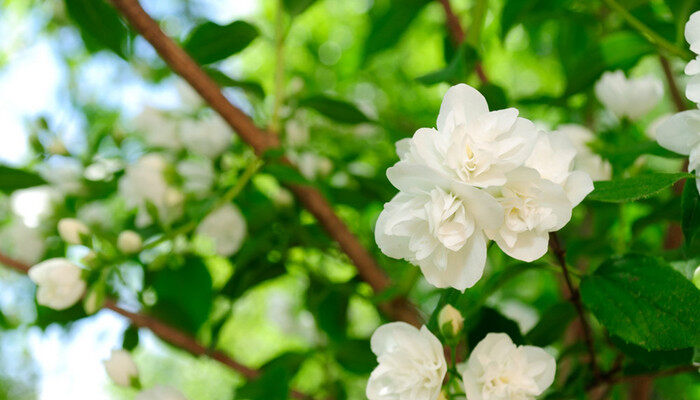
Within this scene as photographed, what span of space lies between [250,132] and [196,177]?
170 mm

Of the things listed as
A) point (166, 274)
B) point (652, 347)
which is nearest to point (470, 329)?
point (652, 347)

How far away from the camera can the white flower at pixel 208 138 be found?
802 millimetres

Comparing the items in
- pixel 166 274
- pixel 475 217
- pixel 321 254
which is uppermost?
pixel 475 217

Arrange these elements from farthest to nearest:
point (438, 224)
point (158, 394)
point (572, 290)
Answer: point (158, 394) < point (572, 290) < point (438, 224)

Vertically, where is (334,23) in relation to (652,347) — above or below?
below

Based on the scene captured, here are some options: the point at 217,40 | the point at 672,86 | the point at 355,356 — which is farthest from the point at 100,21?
the point at 672,86

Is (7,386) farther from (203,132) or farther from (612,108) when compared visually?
(612,108)

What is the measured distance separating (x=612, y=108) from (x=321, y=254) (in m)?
0.40

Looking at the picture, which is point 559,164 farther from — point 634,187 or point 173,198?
point 173,198

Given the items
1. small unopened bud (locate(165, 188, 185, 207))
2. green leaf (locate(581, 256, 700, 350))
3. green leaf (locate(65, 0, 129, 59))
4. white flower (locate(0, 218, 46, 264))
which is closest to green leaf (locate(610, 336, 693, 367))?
green leaf (locate(581, 256, 700, 350))

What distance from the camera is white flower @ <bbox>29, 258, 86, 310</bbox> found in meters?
0.59

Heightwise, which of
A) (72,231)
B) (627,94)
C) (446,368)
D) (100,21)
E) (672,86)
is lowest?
(672,86)

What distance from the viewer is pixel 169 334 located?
31.0 inches

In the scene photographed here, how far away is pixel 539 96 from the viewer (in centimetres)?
76
